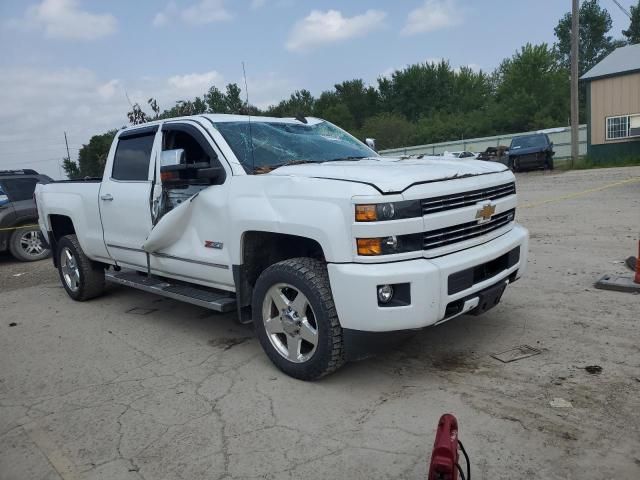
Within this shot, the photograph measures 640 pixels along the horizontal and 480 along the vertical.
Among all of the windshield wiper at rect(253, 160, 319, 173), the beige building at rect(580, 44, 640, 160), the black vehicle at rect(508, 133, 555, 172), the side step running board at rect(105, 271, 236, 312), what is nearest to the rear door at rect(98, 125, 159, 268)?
the side step running board at rect(105, 271, 236, 312)

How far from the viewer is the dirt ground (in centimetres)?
288

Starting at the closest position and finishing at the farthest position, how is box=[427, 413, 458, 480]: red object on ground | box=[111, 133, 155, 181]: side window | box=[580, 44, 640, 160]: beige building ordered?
1. box=[427, 413, 458, 480]: red object on ground
2. box=[111, 133, 155, 181]: side window
3. box=[580, 44, 640, 160]: beige building

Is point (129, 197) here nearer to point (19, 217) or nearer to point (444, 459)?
point (444, 459)

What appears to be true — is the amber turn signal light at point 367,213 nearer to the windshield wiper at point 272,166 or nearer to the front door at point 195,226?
the windshield wiper at point 272,166

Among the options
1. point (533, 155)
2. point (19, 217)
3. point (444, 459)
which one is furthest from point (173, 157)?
point (533, 155)

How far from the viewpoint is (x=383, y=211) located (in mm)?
3283

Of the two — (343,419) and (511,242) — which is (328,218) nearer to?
(343,419)

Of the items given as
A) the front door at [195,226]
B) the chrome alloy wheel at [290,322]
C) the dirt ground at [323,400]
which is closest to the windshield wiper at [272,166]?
the front door at [195,226]

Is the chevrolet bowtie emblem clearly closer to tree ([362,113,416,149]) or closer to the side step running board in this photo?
the side step running board

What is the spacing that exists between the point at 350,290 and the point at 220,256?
1.37m

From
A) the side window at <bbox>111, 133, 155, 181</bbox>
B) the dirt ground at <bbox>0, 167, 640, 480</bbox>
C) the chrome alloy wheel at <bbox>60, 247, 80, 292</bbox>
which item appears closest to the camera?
the dirt ground at <bbox>0, 167, 640, 480</bbox>

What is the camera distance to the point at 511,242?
409 cm

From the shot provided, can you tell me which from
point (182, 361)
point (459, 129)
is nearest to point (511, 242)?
point (182, 361)

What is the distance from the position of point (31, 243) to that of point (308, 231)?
29.3ft
